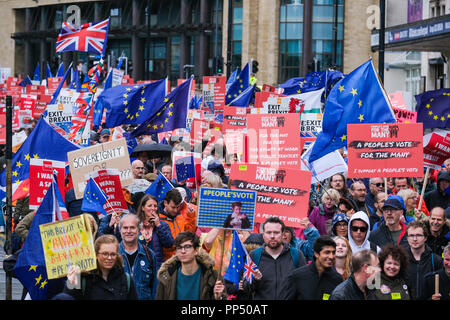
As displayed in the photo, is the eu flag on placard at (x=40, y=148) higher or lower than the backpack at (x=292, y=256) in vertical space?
higher

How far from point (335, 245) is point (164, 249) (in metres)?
1.93

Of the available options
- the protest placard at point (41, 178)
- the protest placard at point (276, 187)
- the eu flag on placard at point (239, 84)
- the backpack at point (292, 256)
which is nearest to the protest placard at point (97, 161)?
the protest placard at point (41, 178)

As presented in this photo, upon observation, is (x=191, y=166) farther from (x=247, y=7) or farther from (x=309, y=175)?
(x=247, y=7)

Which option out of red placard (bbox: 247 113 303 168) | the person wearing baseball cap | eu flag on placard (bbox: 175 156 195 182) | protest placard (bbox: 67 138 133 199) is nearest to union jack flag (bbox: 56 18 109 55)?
eu flag on placard (bbox: 175 156 195 182)

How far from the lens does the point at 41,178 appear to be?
1092 cm

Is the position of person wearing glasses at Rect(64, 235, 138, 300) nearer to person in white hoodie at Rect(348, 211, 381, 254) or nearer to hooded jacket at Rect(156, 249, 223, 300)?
hooded jacket at Rect(156, 249, 223, 300)

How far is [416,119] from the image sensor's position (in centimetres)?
1570

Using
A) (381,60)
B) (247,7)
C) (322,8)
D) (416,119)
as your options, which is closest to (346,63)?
(322,8)

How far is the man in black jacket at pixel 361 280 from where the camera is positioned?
23.4 ft

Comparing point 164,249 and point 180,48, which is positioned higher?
point 180,48

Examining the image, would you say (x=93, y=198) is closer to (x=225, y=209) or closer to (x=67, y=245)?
(x=225, y=209)

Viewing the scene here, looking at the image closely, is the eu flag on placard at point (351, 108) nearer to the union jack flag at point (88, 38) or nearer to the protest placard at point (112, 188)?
the protest placard at point (112, 188)

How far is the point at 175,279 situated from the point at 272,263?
3.37 feet

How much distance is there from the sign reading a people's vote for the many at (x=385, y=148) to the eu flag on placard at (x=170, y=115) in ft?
16.3
